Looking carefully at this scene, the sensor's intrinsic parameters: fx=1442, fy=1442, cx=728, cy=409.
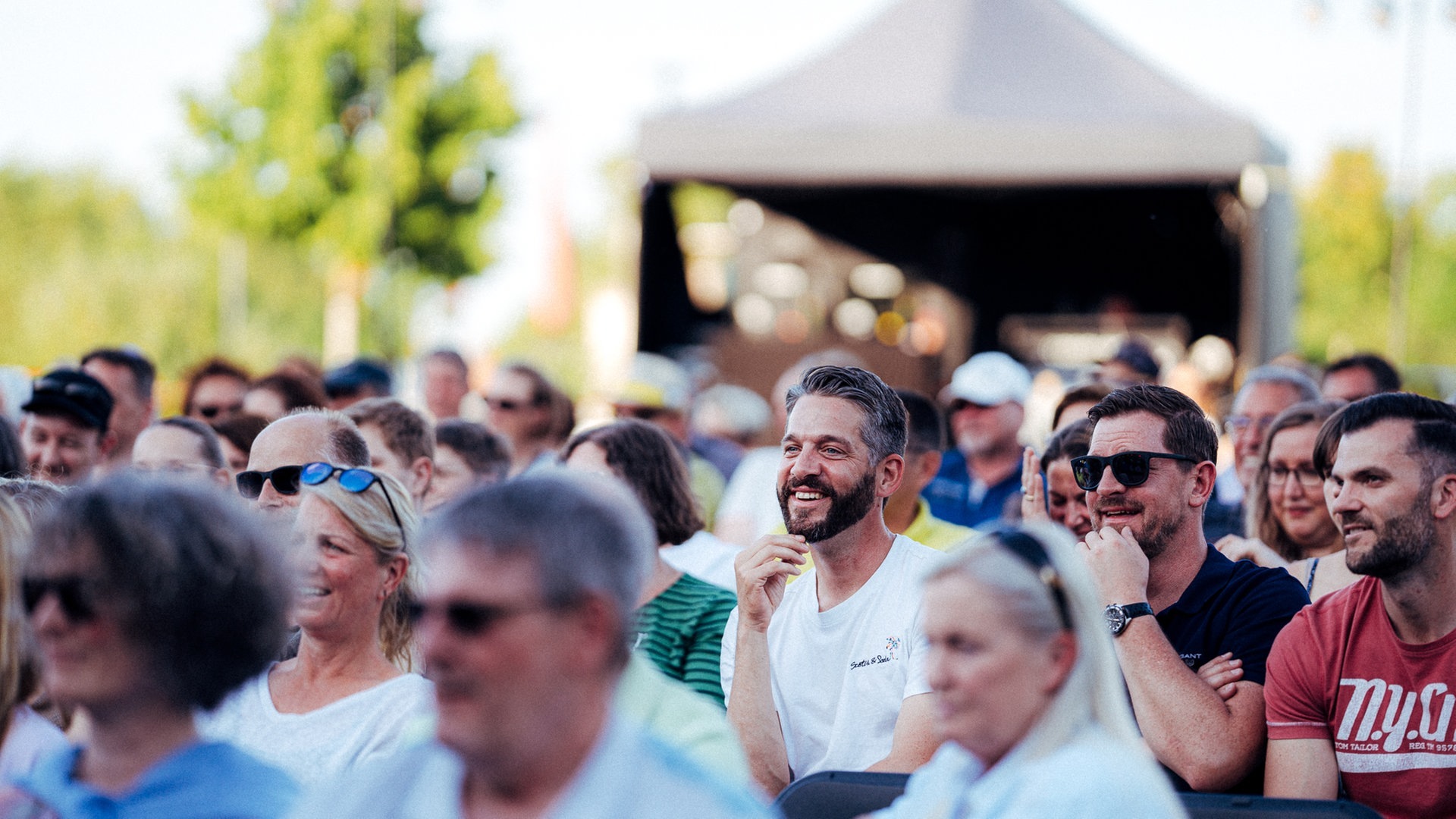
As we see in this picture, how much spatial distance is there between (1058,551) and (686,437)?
6115mm

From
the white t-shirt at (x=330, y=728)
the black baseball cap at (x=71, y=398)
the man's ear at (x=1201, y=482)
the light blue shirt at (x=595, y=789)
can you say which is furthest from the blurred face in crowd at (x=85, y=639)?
the black baseball cap at (x=71, y=398)

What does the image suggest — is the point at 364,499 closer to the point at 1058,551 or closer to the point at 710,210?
the point at 1058,551

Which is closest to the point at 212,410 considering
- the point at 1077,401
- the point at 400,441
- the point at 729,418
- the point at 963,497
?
the point at 400,441

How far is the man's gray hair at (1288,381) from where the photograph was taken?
5.74 m

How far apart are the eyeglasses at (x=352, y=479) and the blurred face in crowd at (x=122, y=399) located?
12.3 ft

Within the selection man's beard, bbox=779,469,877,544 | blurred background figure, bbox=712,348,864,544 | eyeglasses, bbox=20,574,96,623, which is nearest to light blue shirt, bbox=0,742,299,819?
eyeglasses, bbox=20,574,96,623

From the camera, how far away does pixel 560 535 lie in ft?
6.34

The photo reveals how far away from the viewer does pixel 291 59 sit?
972 inches

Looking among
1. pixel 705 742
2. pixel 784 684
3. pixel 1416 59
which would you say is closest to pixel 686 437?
pixel 784 684

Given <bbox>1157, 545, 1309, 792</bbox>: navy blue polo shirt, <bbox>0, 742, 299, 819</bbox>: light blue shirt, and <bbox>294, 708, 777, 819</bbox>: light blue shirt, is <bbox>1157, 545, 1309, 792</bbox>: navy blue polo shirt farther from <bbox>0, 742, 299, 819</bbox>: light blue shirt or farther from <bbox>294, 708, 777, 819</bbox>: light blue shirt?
<bbox>0, 742, 299, 819</bbox>: light blue shirt

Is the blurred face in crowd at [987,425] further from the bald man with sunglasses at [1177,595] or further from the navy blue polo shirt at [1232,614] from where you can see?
the navy blue polo shirt at [1232,614]

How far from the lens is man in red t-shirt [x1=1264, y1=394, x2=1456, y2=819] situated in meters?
3.05

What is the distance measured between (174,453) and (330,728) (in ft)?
8.01

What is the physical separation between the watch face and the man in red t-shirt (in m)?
0.34
